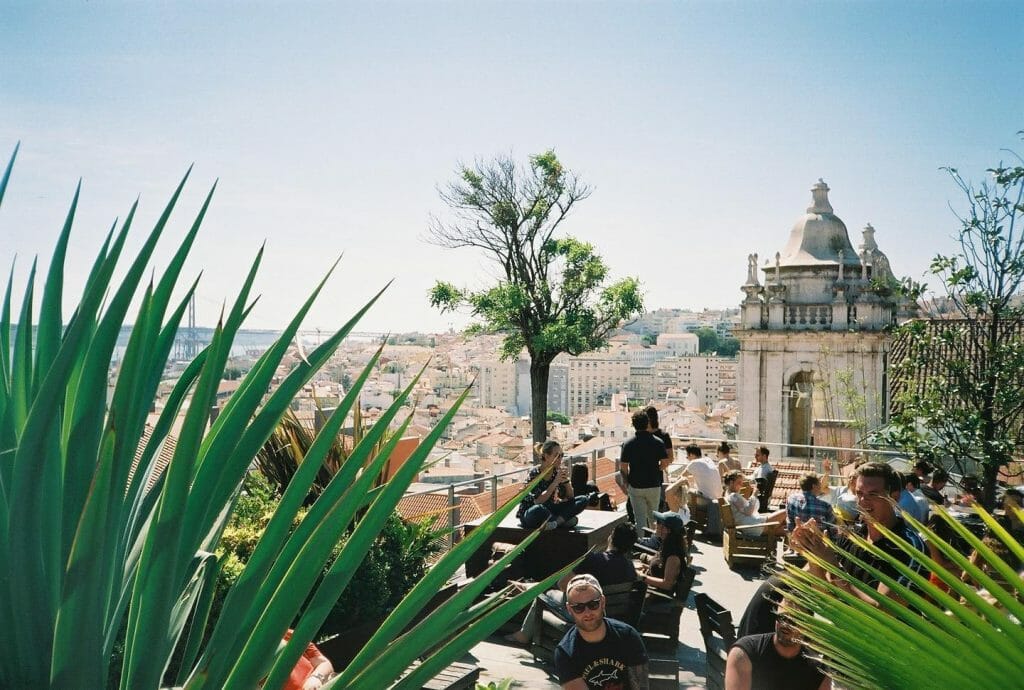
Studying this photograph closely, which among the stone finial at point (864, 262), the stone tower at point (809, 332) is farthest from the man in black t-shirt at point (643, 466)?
the stone finial at point (864, 262)

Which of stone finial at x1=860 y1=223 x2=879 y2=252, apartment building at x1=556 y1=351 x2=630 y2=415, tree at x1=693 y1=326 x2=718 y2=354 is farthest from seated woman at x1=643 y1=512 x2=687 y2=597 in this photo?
apartment building at x1=556 y1=351 x2=630 y2=415

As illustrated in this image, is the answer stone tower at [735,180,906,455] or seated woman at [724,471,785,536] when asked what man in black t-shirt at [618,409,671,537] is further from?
stone tower at [735,180,906,455]

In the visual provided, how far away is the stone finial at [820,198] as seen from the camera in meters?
24.3

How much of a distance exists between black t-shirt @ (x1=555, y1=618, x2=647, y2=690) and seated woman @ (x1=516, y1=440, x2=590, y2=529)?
2.33 metres

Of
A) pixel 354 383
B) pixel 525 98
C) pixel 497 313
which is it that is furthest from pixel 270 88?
pixel 497 313

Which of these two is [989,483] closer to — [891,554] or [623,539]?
[623,539]

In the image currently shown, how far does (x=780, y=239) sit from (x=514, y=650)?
21439 millimetres

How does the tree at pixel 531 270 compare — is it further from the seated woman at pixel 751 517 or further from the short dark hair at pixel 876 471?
the short dark hair at pixel 876 471

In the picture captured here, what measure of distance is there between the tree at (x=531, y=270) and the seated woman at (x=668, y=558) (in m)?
14.6

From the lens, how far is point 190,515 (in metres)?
1.29

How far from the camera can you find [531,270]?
2183 centimetres

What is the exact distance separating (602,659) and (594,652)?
5cm

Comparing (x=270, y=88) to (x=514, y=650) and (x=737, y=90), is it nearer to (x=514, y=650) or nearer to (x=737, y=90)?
(x=514, y=650)

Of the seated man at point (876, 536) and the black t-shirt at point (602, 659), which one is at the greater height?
the seated man at point (876, 536)
